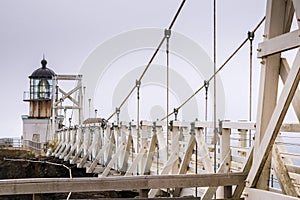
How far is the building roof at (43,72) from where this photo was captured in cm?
2594

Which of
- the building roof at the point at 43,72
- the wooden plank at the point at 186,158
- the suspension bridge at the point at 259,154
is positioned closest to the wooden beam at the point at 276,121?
the suspension bridge at the point at 259,154

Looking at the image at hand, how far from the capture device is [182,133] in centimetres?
615

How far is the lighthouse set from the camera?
26031 millimetres

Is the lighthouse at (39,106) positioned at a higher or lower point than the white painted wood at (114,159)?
higher

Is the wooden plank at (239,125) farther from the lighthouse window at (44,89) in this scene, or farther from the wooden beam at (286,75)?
the lighthouse window at (44,89)

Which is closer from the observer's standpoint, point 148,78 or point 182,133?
point 182,133

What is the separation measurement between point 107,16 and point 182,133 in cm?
849

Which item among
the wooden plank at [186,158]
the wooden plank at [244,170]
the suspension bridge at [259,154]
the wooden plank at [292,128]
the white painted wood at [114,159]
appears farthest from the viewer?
the white painted wood at [114,159]

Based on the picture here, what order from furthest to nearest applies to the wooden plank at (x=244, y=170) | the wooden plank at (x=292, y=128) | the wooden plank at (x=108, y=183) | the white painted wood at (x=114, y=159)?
the white painted wood at (x=114, y=159) < the wooden plank at (x=292, y=128) < the wooden plank at (x=244, y=170) < the wooden plank at (x=108, y=183)

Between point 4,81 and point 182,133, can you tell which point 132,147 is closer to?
point 182,133

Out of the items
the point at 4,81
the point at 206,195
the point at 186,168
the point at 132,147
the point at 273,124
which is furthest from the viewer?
the point at 4,81

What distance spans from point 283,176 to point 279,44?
37.0 inches

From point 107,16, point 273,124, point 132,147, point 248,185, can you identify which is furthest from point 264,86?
point 107,16

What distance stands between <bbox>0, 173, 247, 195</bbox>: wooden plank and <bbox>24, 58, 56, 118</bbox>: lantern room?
2253 centimetres
